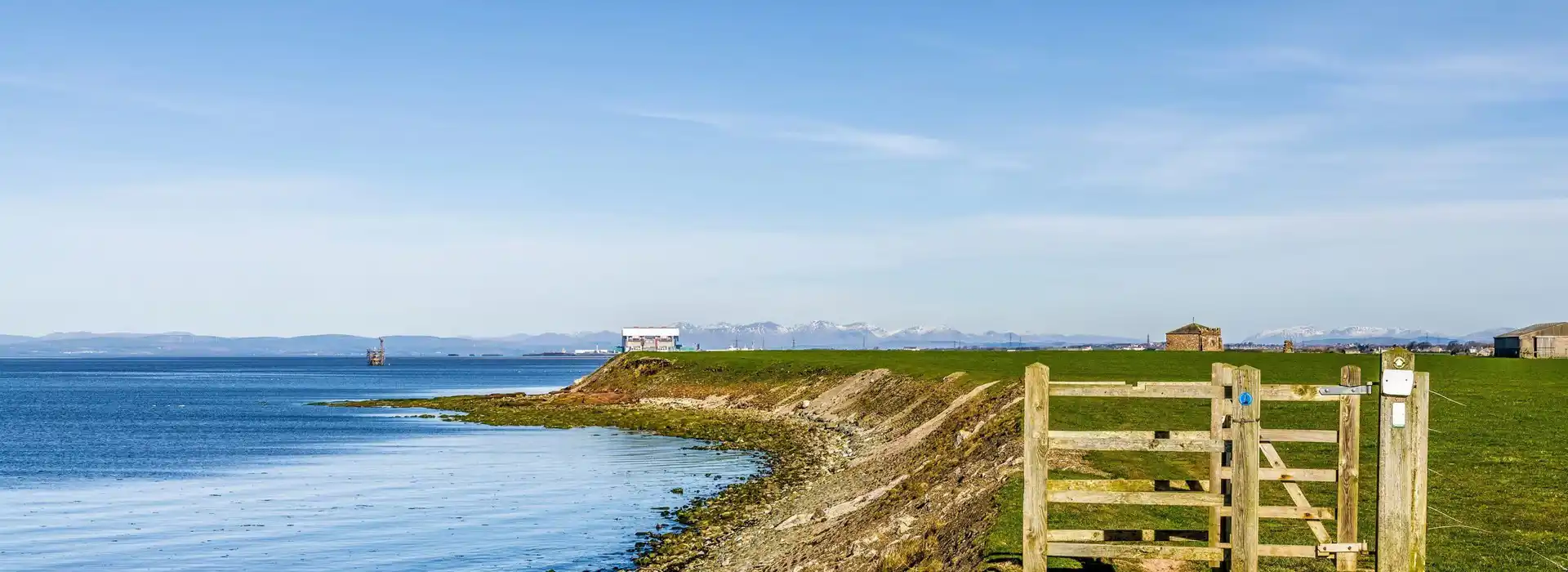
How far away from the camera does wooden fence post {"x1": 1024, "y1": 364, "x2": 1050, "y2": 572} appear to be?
624 inches

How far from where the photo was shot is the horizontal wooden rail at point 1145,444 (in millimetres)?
15914

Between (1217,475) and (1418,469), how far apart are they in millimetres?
2440

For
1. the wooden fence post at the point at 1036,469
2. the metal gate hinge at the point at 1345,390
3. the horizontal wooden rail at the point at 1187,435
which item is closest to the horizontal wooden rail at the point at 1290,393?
the metal gate hinge at the point at 1345,390

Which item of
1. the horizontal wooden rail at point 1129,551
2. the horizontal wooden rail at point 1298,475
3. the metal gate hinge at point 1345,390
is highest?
the metal gate hinge at point 1345,390

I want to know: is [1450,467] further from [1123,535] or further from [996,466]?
[1123,535]

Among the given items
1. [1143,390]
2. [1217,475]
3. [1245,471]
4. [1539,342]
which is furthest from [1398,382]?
[1539,342]

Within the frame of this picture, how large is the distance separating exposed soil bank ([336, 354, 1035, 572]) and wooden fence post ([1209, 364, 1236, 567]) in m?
4.54

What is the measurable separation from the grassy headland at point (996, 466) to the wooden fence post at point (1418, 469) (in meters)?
3.35

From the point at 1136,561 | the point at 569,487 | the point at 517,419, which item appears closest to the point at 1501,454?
the point at 1136,561

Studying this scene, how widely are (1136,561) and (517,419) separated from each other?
78077 mm

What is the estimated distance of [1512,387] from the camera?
54.0 meters

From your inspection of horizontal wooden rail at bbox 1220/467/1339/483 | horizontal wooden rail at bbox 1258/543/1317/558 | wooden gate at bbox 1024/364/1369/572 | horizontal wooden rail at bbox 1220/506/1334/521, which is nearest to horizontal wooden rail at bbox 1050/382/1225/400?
wooden gate at bbox 1024/364/1369/572

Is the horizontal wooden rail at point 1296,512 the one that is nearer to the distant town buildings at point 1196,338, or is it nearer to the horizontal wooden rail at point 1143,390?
the horizontal wooden rail at point 1143,390

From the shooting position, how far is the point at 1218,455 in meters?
16.5
